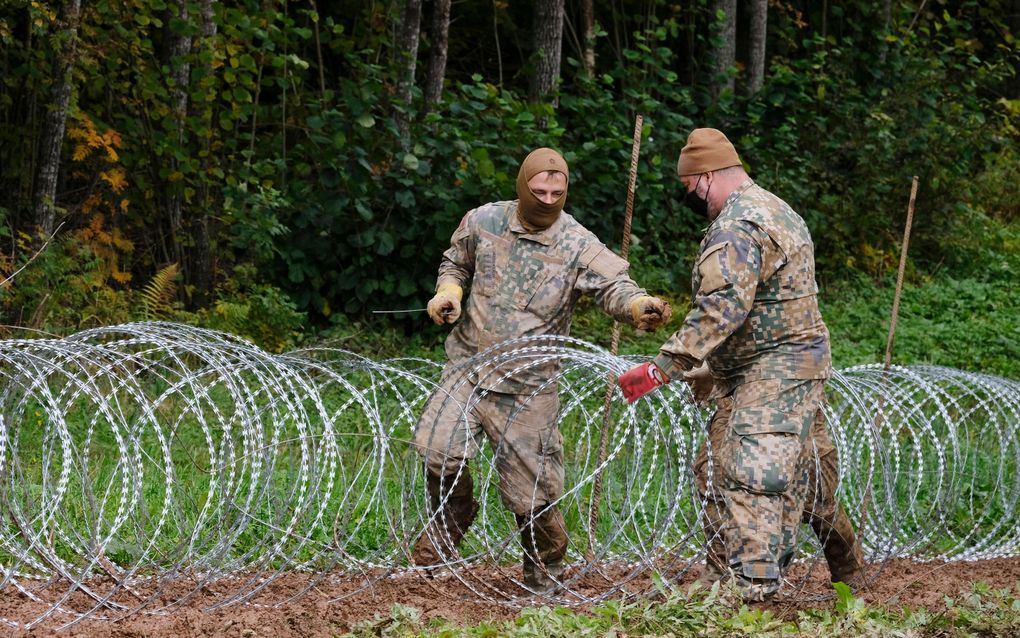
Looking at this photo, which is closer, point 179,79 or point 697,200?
point 697,200

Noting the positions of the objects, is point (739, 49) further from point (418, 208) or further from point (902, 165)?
point (418, 208)

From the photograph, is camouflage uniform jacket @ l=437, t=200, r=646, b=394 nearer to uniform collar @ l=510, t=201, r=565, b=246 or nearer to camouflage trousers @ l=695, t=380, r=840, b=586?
uniform collar @ l=510, t=201, r=565, b=246

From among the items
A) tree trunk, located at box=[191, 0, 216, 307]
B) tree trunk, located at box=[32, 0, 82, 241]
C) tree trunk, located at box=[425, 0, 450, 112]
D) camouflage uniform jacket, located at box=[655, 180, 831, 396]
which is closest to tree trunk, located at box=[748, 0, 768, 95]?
tree trunk, located at box=[425, 0, 450, 112]

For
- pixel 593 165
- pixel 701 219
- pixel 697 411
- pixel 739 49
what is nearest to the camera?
pixel 697 411

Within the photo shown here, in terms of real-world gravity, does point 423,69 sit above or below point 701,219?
above

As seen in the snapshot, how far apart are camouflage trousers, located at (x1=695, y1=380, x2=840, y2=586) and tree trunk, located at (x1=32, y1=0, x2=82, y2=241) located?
22.5 ft

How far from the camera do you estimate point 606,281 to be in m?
5.78

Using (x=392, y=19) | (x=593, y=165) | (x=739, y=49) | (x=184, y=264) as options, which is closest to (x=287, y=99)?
(x=392, y=19)

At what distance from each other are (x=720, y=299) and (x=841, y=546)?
1.78 metres

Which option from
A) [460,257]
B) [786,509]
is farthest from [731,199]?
[460,257]

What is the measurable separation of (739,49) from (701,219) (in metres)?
5.72

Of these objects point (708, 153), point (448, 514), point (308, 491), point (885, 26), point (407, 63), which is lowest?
point (308, 491)

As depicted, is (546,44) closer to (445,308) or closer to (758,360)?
(445,308)

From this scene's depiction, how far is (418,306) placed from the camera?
442 inches
